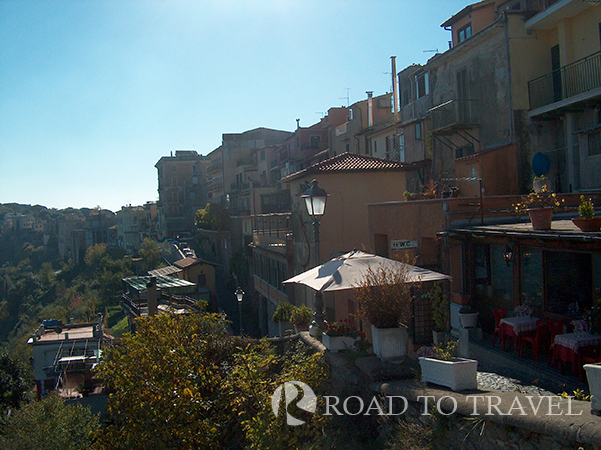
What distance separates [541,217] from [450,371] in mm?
4077

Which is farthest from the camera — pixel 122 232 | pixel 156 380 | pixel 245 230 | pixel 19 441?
pixel 122 232

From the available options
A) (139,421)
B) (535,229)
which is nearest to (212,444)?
(139,421)

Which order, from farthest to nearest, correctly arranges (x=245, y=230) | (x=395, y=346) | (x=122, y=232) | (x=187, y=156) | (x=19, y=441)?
(x=122, y=232) < (x=187, y=156) < (x=245, y=230) < (x=19, y=441) < (x=395, y=346)

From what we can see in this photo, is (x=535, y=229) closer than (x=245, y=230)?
Yes

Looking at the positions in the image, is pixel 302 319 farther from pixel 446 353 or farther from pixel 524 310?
pixel 446 353

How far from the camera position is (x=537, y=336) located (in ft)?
26.8

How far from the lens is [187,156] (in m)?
89.1

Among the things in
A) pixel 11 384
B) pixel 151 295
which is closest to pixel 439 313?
pixel 151 295

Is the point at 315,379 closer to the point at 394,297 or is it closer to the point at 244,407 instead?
the point at 244,407

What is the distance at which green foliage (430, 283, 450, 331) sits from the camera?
33.9 ft

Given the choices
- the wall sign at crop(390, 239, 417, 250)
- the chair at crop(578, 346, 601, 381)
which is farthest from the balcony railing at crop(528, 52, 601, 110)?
the chair at crop(578, 346, 601, 381)

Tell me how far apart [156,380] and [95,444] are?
1477mm

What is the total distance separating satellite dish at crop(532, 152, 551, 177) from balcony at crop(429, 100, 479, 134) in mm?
3122

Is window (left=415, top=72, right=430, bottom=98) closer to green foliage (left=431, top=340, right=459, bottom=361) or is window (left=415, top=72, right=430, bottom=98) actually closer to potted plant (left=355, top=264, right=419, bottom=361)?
potted plant (left=355, top=264, right=419, bottom=361)
